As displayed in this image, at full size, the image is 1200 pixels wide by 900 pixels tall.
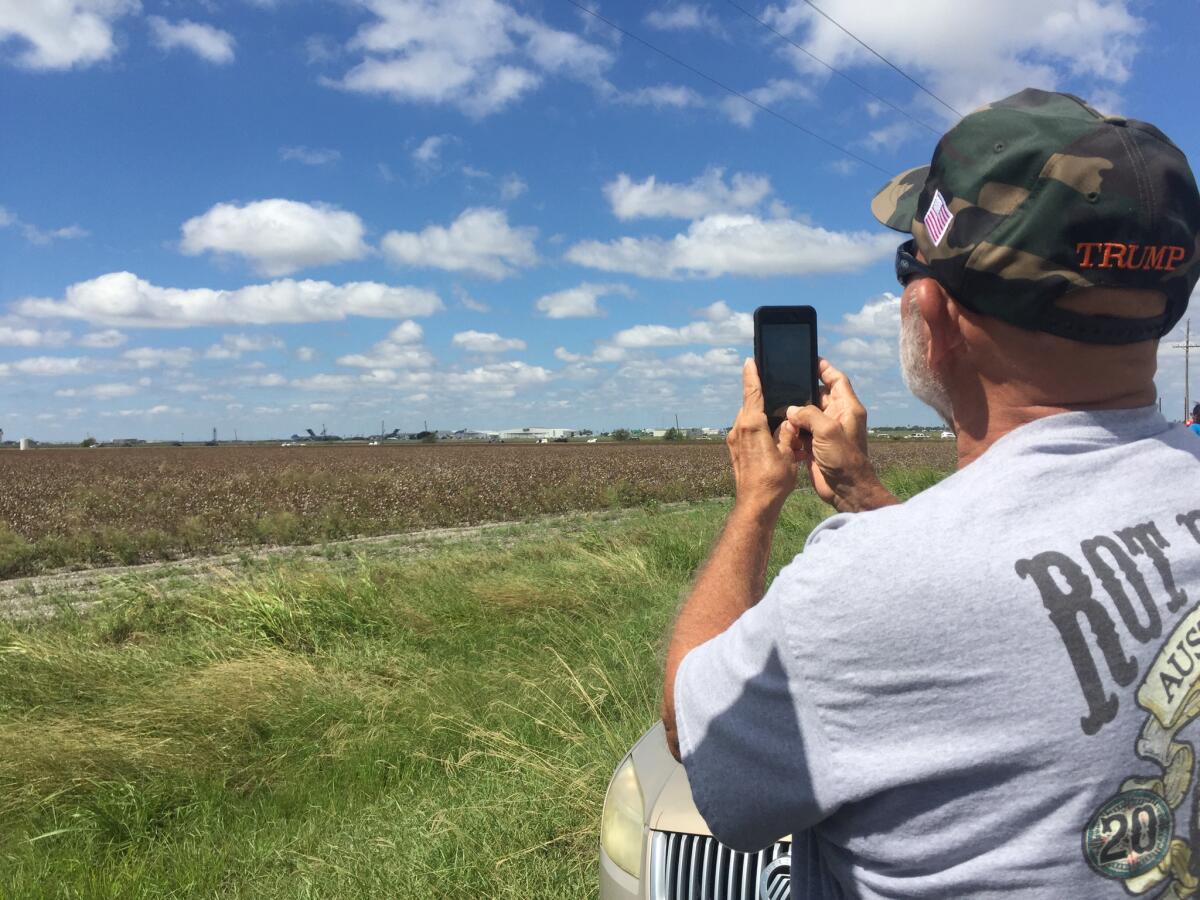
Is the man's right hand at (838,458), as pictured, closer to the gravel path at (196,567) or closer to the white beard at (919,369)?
the white beard at (919,369)

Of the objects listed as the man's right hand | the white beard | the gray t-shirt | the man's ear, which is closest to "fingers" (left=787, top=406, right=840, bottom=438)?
the man's right hand

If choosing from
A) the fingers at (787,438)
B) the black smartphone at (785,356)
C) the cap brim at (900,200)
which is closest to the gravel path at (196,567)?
the black smartphone at (785,356)

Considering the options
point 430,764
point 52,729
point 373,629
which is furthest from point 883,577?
point 373,629

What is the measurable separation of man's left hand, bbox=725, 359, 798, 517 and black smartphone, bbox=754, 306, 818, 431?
0.04m

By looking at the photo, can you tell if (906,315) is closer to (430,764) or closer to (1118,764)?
(1118,764)

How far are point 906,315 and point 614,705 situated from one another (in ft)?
13.5

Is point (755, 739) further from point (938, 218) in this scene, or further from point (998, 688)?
point (938, 218)

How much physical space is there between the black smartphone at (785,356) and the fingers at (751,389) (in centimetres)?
3

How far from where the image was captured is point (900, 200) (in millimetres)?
1425

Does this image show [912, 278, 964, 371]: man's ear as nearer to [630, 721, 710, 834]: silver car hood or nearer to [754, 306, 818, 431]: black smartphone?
[754, 306, 818, 431]: black smartphone

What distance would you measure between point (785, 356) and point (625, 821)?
148 centimetres

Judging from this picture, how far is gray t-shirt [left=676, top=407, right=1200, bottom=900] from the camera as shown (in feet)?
3.18

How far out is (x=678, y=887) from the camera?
2.28m

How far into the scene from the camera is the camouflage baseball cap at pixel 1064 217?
1.06 m
